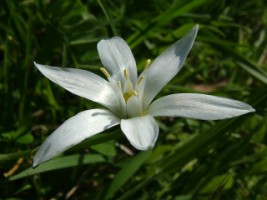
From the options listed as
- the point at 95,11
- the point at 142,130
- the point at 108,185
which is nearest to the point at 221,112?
the point at 142,130

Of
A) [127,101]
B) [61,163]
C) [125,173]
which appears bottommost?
[125,173]

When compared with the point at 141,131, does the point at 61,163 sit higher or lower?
lower

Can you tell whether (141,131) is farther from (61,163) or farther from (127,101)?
(61,163)

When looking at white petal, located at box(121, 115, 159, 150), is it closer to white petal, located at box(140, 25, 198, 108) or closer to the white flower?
the white flower

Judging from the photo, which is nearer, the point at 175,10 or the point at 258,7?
the point at 175,10

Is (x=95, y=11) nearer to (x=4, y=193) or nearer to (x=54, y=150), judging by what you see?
(x=4, y=193)

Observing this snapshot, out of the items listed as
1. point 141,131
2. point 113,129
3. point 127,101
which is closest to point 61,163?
point 113,129
